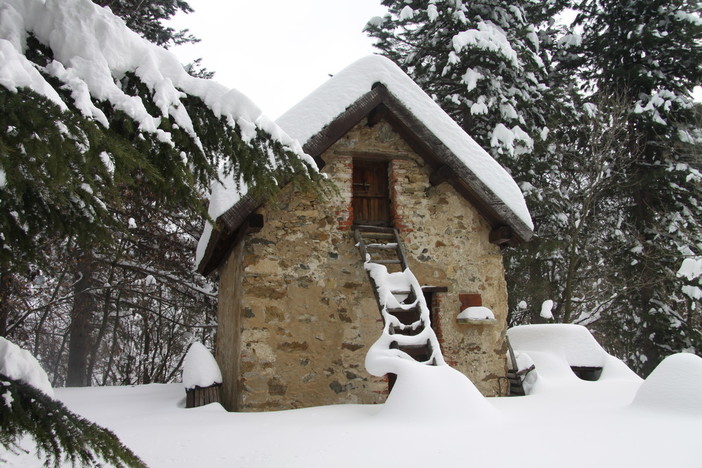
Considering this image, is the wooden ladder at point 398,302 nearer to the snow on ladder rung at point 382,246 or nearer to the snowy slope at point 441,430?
the snow on ladder rung at point 382,246

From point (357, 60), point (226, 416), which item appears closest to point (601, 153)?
point (357, 60)

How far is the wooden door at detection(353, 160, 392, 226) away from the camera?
7370mm

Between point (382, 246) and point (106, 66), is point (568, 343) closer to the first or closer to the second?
point (382, 246)

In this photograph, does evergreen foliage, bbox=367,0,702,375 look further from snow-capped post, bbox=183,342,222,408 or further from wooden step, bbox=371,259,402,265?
snow-capped post, bbox=183,342,222,408

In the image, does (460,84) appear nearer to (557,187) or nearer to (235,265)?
(557,187)

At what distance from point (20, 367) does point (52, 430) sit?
0.34 meters

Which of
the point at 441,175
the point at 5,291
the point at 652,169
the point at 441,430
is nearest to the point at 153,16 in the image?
the point at 5,291

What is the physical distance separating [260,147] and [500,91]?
11.3 meters

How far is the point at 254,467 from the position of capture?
11.5 ft

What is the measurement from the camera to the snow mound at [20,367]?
5.79ft

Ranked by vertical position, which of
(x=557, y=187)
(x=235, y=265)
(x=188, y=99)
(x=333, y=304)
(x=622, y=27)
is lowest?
(x=333, y=304)

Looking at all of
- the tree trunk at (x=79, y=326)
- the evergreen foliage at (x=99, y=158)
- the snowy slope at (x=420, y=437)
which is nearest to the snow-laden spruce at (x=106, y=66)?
the evergreen foliage at (x=99, y=158)

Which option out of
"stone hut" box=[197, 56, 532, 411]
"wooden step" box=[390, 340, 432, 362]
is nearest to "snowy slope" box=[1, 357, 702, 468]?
"wooden step" box=[390, 340, 432, 362]

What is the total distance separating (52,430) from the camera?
1.61 metres
